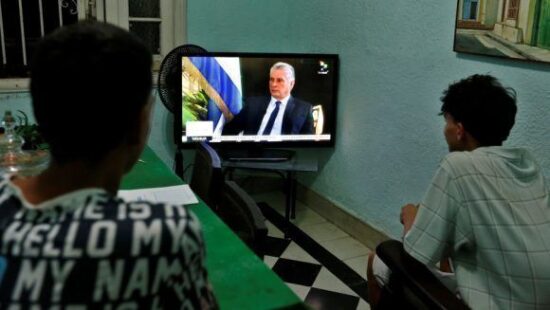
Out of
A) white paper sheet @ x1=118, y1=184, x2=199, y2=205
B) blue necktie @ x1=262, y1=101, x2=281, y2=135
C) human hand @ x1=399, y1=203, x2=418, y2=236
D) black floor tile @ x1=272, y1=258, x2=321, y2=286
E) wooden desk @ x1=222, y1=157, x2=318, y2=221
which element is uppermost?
blue necktie @ x1=262, y1=101, x2=281, y2=135

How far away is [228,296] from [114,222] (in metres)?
0.53

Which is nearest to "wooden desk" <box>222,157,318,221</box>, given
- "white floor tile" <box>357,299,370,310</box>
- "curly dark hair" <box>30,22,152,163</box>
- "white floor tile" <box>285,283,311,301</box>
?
"white floor tile" <box>285,283,311,301</box>

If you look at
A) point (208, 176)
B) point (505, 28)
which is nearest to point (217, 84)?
point (208, 176)

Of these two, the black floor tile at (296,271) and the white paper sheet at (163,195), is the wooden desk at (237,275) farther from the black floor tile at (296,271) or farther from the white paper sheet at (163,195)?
the black floor tile at (296,271)

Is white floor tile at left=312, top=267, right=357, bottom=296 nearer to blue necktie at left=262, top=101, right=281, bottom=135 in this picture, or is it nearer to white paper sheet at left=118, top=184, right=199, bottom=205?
blue necktie at left=262, top=101, right=281, bottom=135

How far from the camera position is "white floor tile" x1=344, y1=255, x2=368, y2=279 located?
2863 mm

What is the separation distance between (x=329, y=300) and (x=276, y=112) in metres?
1.20

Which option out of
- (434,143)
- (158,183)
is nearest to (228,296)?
(158,183)

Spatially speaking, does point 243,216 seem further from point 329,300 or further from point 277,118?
point 277,118

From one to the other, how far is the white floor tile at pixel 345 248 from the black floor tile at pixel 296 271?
8.7 inches

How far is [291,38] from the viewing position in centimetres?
369

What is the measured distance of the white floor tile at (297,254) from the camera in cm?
299

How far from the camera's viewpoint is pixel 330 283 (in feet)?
8.98

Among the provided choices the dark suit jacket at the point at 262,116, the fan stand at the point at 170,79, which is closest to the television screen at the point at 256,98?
the dark suit jacket at the point at 262,116
